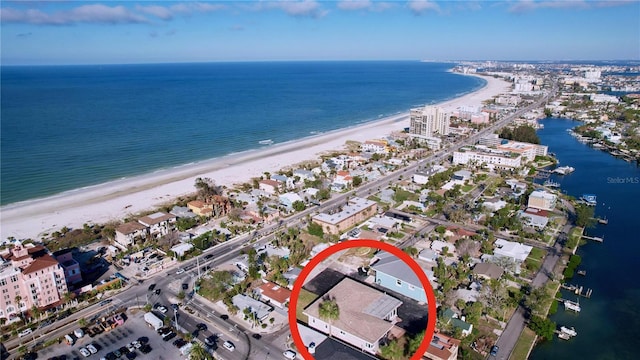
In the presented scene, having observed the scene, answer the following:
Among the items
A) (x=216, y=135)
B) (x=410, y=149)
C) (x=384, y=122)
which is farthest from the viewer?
(x=384, y=122)

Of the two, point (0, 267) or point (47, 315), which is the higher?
point (0, 267)

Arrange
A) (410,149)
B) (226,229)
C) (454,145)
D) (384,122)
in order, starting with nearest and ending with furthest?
(226,229) → (410,149) → (454,145) → (384,122)

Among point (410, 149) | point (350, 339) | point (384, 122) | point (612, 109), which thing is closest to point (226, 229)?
point (350, 339)

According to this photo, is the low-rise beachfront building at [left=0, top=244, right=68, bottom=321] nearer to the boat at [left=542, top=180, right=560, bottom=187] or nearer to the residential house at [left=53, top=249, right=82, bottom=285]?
→ the residential house at [left=53, top=249, right=82, bottom=285]

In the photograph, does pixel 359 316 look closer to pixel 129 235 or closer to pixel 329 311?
pixel 329 311

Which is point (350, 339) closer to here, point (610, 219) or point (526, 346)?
point (526, 346)

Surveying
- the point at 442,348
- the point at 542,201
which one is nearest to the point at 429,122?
Answer: the point at 542,201

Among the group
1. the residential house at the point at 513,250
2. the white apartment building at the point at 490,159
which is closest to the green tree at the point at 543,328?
the residential house at the point at 513,250

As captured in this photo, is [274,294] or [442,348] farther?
[274,294]
